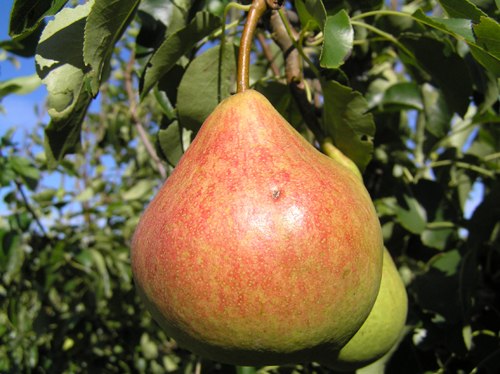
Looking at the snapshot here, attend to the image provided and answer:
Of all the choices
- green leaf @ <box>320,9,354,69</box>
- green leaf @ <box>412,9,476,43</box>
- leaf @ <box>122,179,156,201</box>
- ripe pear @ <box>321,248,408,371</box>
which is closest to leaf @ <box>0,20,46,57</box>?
green leaf @ <box>320,9,354,69</box>

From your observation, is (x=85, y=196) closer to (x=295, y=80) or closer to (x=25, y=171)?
(x=25, y=171)

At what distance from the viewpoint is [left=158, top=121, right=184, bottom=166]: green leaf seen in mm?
1043

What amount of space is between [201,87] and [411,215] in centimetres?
82

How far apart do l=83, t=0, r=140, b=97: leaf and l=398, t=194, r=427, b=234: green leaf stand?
102cm

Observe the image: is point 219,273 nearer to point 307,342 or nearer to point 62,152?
point 307,342

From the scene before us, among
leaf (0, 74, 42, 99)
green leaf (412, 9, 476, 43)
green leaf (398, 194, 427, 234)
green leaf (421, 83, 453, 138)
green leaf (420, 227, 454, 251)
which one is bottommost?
green leaf (420, 227, 454, 251)

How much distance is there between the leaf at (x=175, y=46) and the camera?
0.88 m

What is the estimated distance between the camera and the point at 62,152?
3.39 feet

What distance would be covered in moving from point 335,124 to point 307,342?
0.53 m

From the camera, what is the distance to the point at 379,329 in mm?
836

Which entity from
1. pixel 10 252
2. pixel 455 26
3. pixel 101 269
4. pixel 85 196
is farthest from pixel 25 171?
pixel 455 26

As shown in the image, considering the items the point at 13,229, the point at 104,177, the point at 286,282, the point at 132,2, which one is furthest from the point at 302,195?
the point at 104,177

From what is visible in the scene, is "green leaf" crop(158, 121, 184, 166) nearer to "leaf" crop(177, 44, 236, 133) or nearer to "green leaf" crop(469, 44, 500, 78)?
"leaf" crop(177, 44, 236, 133)

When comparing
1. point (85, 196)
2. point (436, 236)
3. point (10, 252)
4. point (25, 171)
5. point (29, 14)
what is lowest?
point (85, 196)
